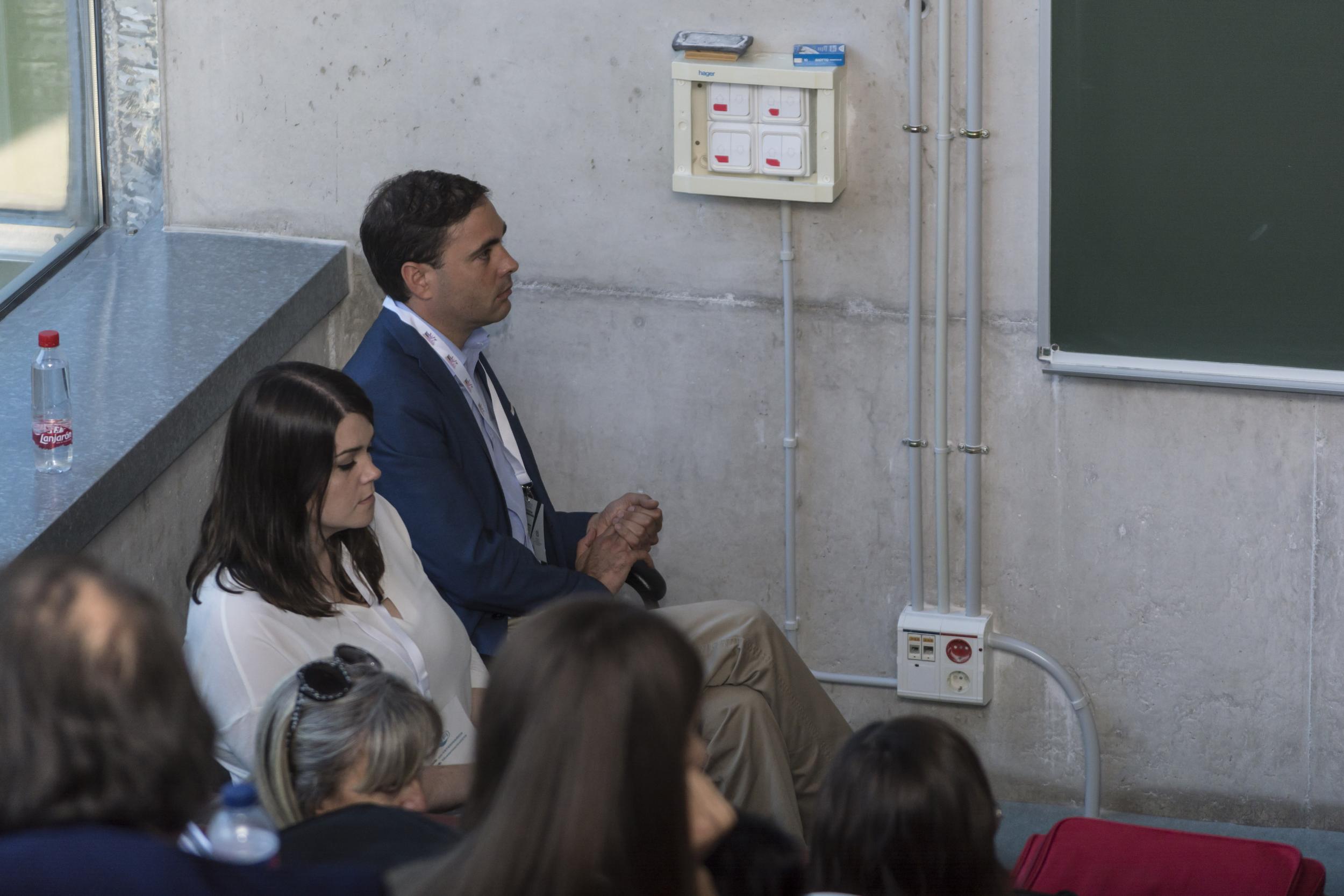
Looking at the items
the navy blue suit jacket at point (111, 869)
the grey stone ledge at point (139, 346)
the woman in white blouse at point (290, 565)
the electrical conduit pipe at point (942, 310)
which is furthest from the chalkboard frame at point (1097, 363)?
the navy blue suit jacket at point (111, 869)

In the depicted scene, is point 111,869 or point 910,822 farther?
point 910,822

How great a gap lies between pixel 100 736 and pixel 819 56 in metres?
2.07

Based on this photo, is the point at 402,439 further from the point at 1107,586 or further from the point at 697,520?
the point at 1107,586

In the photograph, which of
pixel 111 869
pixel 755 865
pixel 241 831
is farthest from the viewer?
pixel 755 865

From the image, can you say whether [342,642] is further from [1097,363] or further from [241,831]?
[1097,363]

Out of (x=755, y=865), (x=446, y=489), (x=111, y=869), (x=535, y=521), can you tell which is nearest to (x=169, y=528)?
(x=446, y=489)

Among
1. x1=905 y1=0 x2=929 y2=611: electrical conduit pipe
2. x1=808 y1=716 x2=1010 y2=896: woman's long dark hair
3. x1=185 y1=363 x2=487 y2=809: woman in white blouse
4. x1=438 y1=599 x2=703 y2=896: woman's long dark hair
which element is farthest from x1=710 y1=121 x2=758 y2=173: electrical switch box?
x1=438 y1=599 x2=703 y2=896: woman's long dark hair

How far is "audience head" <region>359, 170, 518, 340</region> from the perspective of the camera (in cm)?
289

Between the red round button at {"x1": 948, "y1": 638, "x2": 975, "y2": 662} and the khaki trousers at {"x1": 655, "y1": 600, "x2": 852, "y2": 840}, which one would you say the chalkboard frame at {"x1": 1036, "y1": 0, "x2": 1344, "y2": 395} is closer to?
the red round button at {"x1": 948, "y1": 638, "x2": 975, "y2": 662}

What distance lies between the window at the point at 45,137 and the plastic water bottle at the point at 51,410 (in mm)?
512

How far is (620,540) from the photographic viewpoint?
2.99m

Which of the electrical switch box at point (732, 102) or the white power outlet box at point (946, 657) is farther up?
the electrical switch box at point (732, 102)

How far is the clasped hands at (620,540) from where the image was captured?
2.96 meters

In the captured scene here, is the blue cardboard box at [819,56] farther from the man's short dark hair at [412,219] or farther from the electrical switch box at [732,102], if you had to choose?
the man's short dark hair at [412,219]
